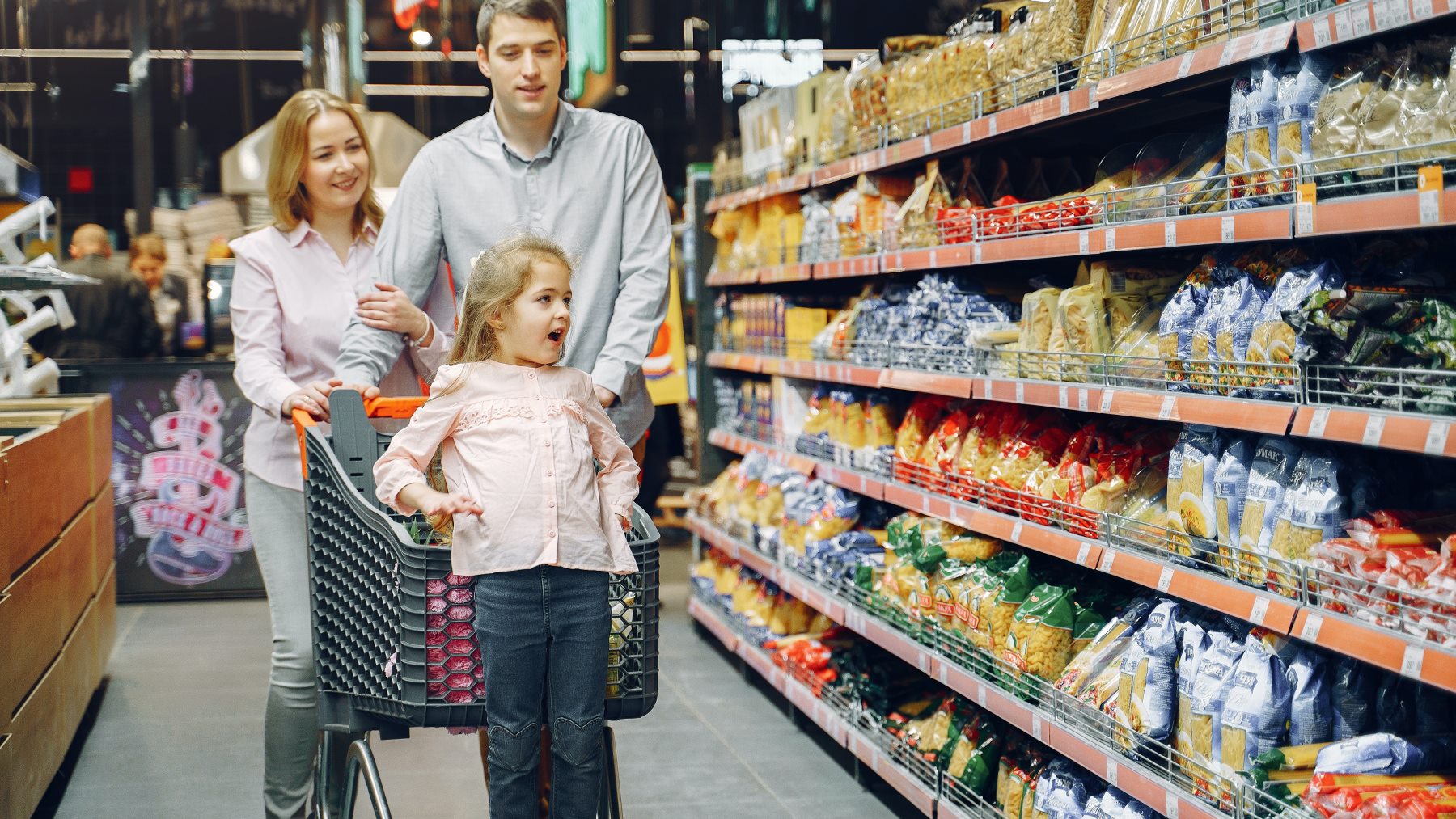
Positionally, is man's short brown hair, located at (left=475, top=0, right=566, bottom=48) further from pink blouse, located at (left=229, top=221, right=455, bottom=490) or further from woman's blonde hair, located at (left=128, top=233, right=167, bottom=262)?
woman's blonde hair, located at (left=128, top=233, right=167, bottom=262)

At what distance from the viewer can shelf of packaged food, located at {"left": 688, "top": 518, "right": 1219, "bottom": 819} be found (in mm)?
2410

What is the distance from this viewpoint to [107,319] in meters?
7.32

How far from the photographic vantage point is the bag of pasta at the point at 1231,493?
243 centimetres

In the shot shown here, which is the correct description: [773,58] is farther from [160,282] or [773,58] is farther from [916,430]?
[916,430]

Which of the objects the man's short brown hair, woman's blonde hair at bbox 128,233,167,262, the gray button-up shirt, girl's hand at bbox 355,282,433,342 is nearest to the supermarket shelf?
the gray button-up shirt

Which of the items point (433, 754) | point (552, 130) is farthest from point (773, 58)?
point (552, 130)

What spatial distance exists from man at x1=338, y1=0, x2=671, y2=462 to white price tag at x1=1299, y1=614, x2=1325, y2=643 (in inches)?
49.1

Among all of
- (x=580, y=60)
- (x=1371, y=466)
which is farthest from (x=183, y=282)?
(x=1371, y=466)

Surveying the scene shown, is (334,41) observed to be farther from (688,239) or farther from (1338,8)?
(1338,8)

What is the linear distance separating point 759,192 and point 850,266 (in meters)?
1.09

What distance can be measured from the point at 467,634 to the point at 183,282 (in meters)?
6.67

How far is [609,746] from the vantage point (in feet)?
7.48

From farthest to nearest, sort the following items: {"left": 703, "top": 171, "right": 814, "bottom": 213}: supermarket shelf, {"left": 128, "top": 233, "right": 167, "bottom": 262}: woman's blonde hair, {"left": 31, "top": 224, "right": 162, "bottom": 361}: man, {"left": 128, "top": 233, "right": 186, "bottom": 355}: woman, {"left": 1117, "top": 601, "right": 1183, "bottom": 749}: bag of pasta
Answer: {"left": 128, "top": 233, "right": 167, "bottom": 262}: woman's blonde hair < {"left": 128, "top": 233, "right": 186, "bottom": 355}: woman < {"left": 31, "top": 224, "right": 162, "bottom": 361}: man < {"left": 703, "top": 171, "right": 814, "bottom": 213}: supermarket shelf < {"left": 1117, "top": 601, "right": 1183, "bottom": 749}: bag of pasta

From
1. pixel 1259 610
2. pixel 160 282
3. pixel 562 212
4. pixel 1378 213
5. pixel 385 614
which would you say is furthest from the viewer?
pixel 160 282
